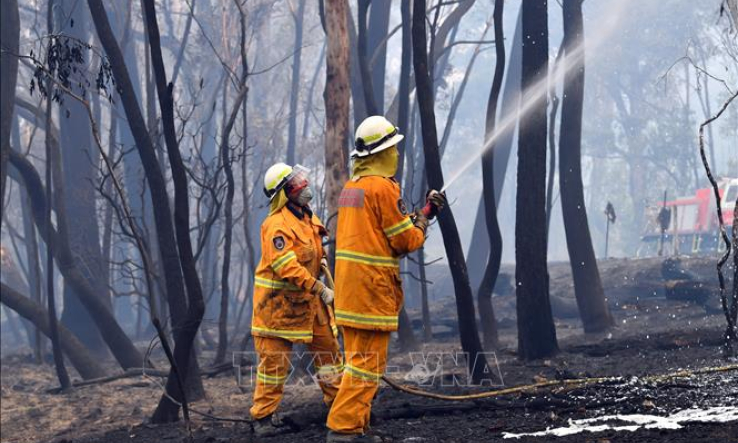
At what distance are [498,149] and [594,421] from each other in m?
16.4

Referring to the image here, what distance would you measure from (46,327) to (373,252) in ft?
29.9

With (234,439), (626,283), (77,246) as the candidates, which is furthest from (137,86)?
(234,439)

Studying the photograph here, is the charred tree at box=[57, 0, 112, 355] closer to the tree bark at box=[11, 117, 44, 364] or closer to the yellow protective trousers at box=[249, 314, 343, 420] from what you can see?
the tree bark at box=[11, 117, 44, 364]

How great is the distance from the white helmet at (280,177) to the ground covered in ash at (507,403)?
1679mm

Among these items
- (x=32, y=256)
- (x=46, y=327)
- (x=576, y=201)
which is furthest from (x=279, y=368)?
(x=32, y=256)

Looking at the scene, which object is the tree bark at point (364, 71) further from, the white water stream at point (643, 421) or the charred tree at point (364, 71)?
the white water stream at point (643, 421)

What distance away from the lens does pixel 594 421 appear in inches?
261

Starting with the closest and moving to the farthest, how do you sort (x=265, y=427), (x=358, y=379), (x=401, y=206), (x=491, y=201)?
(x=358, y=379)
(x=401, y=206)
(x=265, y=427)
(x=491, y=201)

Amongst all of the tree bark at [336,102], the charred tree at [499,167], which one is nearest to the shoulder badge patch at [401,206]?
the tree bark at [336,102]

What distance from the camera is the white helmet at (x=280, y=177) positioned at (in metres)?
7.43

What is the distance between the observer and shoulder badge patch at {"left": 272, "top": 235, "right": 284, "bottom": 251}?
23.6 ft

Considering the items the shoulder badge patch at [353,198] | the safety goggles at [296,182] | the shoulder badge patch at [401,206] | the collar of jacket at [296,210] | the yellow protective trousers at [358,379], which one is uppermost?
the safety goggles at [296,182]

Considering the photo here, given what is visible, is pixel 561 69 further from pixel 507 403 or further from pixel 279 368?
pixel 279 368

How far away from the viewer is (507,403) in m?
7.61
